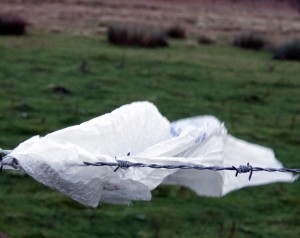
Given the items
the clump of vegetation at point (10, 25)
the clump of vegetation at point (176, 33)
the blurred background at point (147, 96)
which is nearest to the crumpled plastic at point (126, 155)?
the blurred background at point (147, 96)

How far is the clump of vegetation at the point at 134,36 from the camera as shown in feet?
71.1

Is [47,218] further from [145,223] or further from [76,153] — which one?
[76,153]

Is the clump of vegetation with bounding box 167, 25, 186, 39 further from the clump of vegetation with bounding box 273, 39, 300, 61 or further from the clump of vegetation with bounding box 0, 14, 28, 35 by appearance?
the clump of vegetation with bounding box 0, 14, 28, 35

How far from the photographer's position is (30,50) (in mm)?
18750

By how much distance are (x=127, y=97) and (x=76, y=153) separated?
33.2ft

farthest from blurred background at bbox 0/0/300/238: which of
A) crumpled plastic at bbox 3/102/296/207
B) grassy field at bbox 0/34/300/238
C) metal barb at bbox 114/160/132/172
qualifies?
metal barb at bbox 114/160/132/172

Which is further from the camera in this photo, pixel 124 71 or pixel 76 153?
pixel 124 71

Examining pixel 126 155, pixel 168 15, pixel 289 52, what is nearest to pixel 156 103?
pixel 289 52

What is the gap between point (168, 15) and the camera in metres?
37.7

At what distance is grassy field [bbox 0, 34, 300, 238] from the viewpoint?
8.21 metres

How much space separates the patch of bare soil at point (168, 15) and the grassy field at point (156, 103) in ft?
16.7

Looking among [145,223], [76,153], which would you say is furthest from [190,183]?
[145,223]

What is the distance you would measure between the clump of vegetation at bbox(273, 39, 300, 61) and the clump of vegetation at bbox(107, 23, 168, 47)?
8.91ft

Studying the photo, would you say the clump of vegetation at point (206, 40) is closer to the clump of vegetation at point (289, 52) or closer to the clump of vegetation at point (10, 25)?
the clump of vegetation at point (289, 52)
